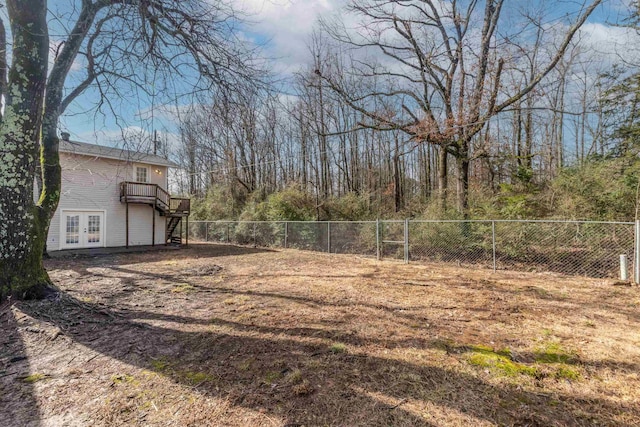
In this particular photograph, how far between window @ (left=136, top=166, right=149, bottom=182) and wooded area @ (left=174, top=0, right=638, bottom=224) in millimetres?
3620

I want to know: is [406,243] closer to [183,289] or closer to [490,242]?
[490,242]

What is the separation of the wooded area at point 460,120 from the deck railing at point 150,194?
293 centimetres

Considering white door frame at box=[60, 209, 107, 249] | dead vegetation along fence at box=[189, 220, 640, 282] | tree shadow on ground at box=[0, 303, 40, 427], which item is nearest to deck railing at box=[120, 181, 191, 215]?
white door frame at box=[60, 209, 107, 249]

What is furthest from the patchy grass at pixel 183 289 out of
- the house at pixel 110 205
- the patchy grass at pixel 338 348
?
the house at pixel 110 205

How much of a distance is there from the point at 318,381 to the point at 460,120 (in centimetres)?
946

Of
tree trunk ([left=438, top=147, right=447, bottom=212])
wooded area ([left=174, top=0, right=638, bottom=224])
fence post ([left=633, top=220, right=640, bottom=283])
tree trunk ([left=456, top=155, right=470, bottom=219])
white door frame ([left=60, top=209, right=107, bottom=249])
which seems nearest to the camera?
fence post ([left=633, top=220, right=640, bottom=283])

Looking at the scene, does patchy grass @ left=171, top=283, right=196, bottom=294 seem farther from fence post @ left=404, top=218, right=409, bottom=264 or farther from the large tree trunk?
fence post @ left=404, top=218, right=409, bottom=264

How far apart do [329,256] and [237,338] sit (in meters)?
7.45

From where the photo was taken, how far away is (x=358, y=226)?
10.9 m

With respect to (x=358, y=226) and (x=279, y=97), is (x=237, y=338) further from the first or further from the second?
(x=358, y=226)

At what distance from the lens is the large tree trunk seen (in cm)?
377

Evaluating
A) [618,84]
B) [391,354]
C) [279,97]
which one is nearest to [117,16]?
[279,97]

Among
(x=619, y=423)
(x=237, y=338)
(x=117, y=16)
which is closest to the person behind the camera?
(x=619, y=423)

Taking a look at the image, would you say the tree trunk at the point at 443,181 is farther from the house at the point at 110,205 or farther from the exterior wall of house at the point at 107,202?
the exterior wall of house at the point at 107,202
